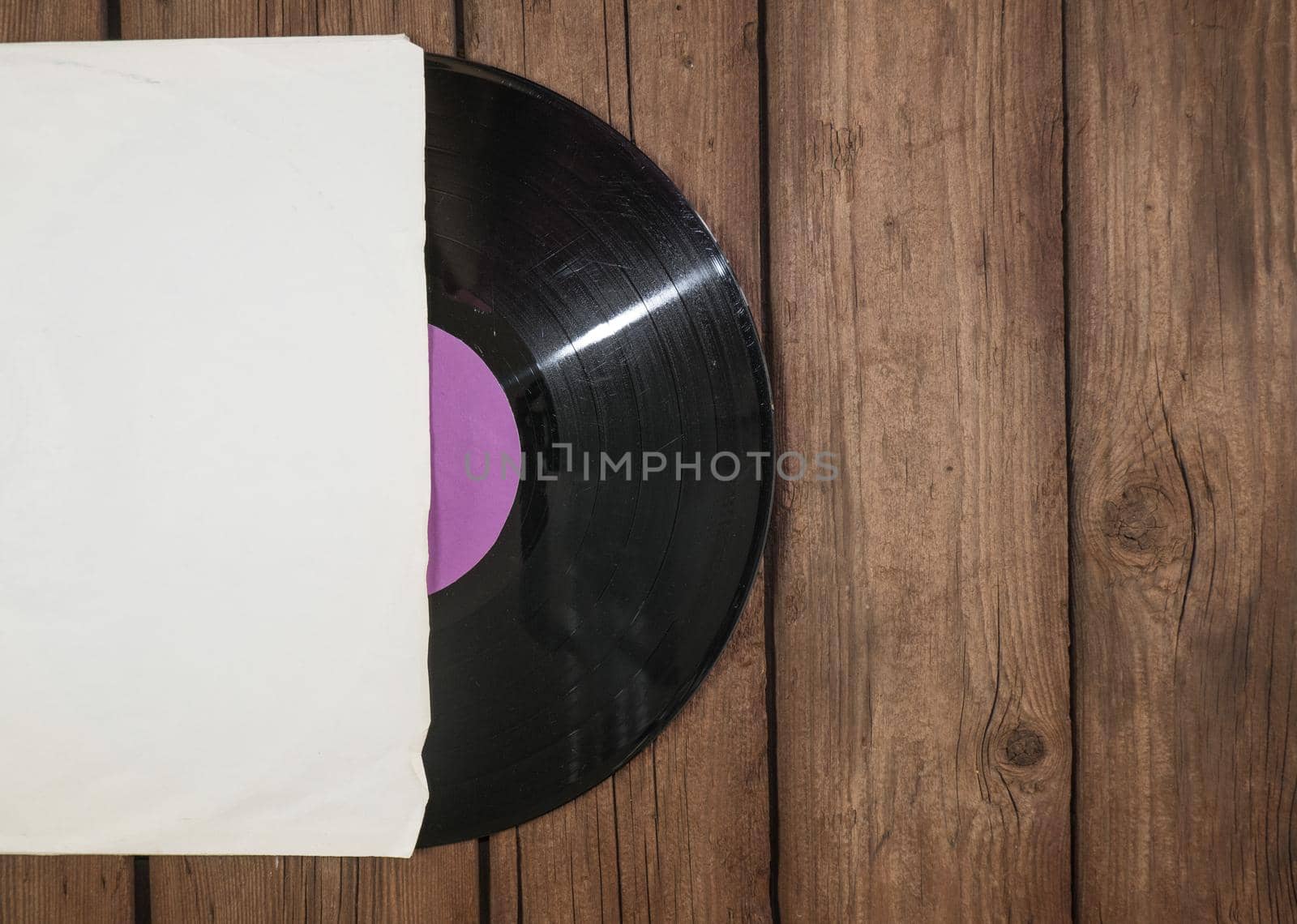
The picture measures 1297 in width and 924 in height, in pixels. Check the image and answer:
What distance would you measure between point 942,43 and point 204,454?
2.29 ft

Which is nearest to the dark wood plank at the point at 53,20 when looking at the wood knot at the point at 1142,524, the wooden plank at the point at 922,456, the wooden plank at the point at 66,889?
the wooden plank at the point at 922,456

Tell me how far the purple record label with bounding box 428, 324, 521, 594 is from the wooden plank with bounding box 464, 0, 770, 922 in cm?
23

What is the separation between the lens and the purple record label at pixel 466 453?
1.84ft

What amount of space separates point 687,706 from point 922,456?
295 millimetres

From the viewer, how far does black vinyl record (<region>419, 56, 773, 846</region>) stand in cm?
55

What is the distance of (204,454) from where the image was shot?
1.84 ft

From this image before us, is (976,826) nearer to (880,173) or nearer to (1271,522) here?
(1271,522)

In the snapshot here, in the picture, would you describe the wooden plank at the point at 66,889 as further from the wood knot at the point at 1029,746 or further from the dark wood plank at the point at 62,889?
the wood knot at the point at 1029,746

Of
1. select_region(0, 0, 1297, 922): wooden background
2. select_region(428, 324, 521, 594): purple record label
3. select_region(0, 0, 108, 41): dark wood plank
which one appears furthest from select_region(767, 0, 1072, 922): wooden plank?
select_region(0, 0, 108, 41): dark wood plank

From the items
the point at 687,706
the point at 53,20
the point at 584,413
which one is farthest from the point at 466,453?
the point at 53,20

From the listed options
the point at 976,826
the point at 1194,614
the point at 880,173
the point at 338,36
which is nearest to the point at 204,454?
the point at 338,36

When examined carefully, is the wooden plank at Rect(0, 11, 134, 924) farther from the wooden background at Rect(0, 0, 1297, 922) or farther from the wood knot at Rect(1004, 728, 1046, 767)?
the wood knot at Rect(1004, 728, 1046, 767)

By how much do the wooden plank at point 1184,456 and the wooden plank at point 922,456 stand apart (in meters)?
0.03

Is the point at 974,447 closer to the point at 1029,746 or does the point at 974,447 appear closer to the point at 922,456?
the point at 922,456
